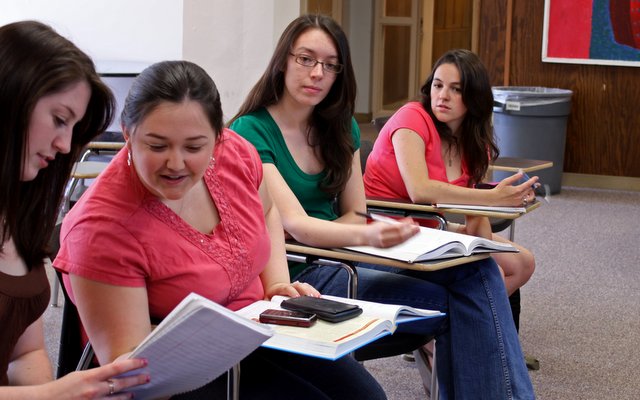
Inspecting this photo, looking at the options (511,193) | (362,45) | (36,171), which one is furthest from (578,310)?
(362,45)

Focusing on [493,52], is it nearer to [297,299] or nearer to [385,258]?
[385,258]

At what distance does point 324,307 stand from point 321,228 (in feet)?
2.03

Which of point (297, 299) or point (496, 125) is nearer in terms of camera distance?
point (297, 299)

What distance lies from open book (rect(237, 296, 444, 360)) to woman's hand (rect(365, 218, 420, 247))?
34 cm

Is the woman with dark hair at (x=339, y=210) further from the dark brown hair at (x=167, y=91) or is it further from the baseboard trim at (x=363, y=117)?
the baseboard trim at (x=363, y=117)

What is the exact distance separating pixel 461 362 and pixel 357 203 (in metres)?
0.60

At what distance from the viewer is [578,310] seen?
A: 12.6ft

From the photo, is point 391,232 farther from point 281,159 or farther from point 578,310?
point 578,310

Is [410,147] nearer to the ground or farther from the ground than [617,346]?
farther from the ground

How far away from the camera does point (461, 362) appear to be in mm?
2305

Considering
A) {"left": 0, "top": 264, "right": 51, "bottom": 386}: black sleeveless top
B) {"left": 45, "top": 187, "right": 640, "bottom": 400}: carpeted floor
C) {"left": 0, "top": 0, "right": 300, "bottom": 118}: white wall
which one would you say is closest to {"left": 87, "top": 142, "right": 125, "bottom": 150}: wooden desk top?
{"left": 45, "top": 187, "right": 640, "bottom": 400}: carpeted floor

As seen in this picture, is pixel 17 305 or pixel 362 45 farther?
pixel 362 45

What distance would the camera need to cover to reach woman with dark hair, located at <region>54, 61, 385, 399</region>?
1552 mm

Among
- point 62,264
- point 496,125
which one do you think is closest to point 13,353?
point 62,264
